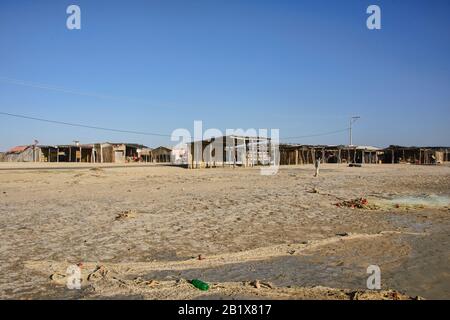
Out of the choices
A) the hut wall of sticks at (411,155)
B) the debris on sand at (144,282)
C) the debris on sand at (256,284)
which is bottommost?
the debris on sand at (144,282)

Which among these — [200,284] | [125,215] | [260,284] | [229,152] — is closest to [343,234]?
[260,284]

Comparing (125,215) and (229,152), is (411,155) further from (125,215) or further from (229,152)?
(125,215)

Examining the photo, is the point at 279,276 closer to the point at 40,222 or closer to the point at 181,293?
the point at 181,293

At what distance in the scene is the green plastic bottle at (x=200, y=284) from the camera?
450 centimetres

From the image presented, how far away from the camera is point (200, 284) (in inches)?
180

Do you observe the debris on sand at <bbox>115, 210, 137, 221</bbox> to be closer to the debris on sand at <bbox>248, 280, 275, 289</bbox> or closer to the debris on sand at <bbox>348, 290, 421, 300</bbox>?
the debris on sand at <bbox>248, 280, 275, 289</bbox>

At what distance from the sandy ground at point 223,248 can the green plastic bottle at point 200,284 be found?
2.6 inches

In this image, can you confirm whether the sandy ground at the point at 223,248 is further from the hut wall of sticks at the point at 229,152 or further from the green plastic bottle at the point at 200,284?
the hut wall of sticks at the point at 229,152

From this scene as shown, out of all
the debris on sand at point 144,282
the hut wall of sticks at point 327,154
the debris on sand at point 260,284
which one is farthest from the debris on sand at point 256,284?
the hut wall of sticks at point 327,154

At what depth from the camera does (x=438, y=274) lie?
5.09m

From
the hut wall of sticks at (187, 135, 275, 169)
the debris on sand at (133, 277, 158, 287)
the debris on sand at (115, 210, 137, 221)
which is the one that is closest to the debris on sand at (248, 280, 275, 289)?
the debris on sand at (133, 277, 158, 287)

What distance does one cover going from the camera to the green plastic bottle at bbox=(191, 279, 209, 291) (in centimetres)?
450

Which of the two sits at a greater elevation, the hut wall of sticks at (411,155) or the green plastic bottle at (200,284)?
the hut wall of sticks at (411,155)
